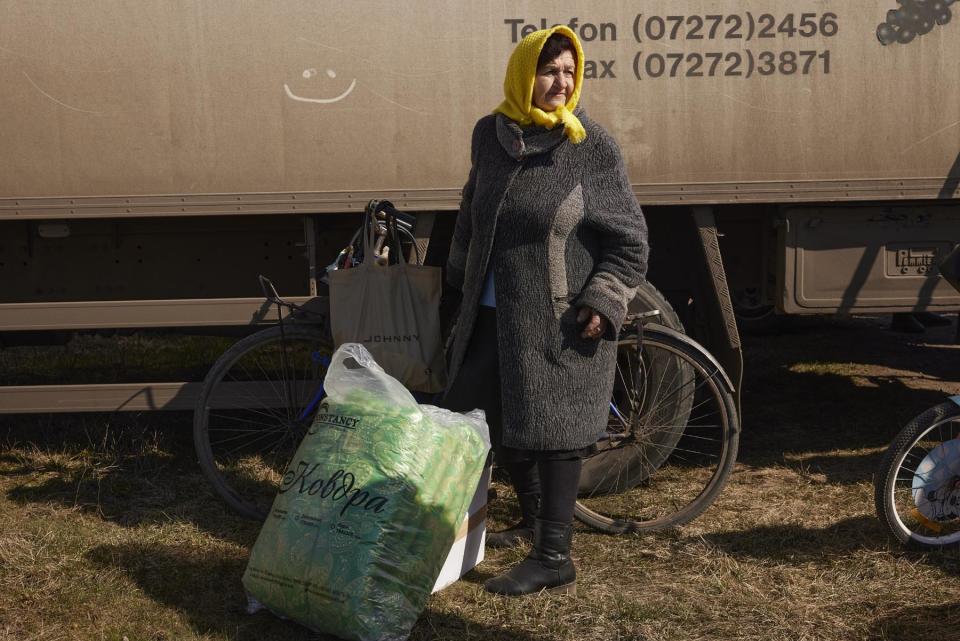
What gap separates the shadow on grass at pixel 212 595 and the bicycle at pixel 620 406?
1.21 feet

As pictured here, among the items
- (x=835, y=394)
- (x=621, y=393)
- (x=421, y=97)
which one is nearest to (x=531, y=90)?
(x=421, y=97)

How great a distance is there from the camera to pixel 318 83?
3.79 meters

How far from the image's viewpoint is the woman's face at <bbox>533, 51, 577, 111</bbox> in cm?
302

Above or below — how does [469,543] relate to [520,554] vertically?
above

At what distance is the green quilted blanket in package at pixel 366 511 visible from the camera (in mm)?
2846

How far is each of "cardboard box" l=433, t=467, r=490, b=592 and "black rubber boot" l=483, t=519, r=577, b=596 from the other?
0.11 metres

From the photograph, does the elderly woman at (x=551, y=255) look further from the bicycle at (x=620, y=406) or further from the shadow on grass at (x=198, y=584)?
the shadow on grass at (x=198, y=584)

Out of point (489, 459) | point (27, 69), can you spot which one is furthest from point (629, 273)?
point (27, 69)

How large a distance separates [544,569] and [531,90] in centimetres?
151

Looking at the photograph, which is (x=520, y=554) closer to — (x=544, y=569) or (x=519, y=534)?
(x=519, y=534)

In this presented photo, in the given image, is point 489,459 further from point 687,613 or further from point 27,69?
point 27,69

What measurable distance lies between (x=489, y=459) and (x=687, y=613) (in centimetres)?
79

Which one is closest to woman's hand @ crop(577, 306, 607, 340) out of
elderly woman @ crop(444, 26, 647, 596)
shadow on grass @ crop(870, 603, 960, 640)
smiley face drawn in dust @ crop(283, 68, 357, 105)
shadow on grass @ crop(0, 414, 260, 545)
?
elderly woman @ crop(444, 26, 647, 596)

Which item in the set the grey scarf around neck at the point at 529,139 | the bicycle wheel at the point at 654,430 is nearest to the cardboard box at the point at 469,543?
the bicycle wheel at the point at 654,430
